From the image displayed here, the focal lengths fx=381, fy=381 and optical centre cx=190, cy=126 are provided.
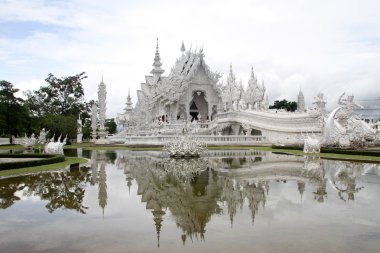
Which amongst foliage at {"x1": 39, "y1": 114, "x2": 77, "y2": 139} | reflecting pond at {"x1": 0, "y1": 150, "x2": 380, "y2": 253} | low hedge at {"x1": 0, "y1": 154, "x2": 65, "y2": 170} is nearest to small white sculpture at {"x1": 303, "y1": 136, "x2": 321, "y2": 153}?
reflecting pond at {"x1": 0, "y1": 150, "x2": 380, "y2": 253}

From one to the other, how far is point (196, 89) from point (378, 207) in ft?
131

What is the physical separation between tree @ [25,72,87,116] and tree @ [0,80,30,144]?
9.41 m

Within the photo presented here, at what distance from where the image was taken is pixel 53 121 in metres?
43.1

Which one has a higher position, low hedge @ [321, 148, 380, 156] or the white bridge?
the white bridge

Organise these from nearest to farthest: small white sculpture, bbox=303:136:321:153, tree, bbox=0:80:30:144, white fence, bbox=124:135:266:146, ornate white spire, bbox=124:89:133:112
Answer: small white sculpture, bbox=303:136:321:153 → white fence, bbox=124:135:266:146 → tree, bbox=0:80:30:144 → ornate white spire, bbox=124:89:133:112

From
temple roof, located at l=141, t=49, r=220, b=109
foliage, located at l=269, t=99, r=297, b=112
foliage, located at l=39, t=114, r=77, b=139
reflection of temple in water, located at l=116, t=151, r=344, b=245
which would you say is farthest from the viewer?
foliage, located at l=269, t=99, r=297, b=112

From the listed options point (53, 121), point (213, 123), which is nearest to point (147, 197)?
point (213, 123)

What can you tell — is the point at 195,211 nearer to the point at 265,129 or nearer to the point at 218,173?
the point at 218,173

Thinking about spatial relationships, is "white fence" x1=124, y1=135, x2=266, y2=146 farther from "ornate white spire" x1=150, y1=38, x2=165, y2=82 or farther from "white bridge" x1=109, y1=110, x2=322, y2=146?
"ornate white spire" x1=150, y1=38, x2=165, y2=82

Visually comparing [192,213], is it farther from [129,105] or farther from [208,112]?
[129,105]

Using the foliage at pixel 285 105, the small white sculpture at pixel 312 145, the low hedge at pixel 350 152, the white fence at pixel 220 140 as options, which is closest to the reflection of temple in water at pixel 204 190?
the low hedge at pixel 350 152

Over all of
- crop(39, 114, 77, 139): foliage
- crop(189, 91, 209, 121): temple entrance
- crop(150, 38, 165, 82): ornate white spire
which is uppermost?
Answer: crop(150, 38, 165, 82): ornate white spire

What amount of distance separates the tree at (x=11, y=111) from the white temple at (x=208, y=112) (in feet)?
35.1

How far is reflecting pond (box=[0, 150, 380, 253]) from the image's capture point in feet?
17.5
